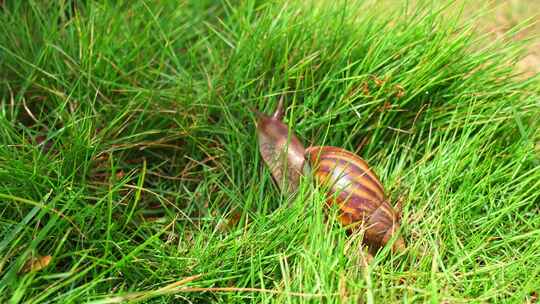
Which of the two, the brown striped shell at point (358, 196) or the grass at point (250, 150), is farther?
the brown striped shell at point (358, 196)

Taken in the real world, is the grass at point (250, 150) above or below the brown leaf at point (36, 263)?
above

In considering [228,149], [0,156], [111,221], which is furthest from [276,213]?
[0,156]

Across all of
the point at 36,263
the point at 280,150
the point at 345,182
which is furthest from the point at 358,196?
the point at 36,263

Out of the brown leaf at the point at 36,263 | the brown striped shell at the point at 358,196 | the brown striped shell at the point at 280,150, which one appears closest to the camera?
the brown leaf at the point at 36,263

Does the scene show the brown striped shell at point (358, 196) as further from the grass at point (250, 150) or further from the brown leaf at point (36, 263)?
the brown leaf at point (36, 263)

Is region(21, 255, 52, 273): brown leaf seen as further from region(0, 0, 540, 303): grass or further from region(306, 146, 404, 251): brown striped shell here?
region(306, 146, 404, 251): brown striped shell

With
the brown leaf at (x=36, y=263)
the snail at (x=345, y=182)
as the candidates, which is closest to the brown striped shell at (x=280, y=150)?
the snail at (x=345, y=182)

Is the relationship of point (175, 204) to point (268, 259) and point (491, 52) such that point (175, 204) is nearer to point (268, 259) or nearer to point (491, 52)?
point (268, 259)
